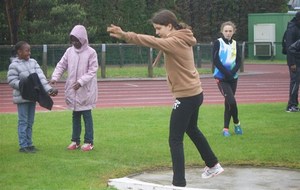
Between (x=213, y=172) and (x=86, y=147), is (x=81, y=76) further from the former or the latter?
(x=213, y=172)

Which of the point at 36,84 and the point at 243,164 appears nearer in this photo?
the point at 243,164

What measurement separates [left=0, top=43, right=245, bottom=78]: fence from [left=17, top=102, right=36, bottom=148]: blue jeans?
62.2 feet

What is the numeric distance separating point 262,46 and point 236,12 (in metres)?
7.05

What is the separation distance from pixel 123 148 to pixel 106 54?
21.0 metres

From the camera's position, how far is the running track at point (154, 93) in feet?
64.8

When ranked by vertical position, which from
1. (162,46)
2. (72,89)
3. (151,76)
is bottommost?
(151,76)

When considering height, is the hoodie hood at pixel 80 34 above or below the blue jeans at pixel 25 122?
above

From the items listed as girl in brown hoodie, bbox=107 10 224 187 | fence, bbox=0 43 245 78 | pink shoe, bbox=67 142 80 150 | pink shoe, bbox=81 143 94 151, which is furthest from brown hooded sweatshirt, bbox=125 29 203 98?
fence, bbox=0 43 245 78

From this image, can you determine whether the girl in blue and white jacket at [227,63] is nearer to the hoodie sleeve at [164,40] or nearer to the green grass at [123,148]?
the green grass at [123,148]

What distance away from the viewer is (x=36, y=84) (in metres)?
10.5

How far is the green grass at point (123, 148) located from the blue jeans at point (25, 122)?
8.9 inches

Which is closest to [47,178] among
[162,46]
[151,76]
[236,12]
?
[162,46]

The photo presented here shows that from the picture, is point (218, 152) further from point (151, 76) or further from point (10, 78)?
point (151, 76)

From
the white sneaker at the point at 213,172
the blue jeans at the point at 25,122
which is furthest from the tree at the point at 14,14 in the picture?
the white sneaker at the point at 213,172
